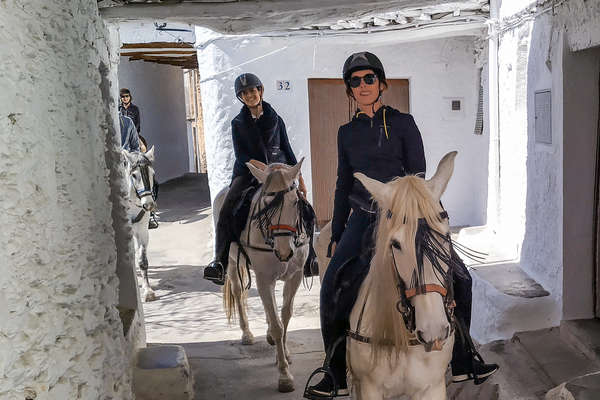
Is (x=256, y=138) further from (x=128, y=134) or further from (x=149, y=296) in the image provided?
(x=128, y=134)

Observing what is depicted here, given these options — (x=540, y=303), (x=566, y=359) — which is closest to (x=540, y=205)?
(x=540, y=303)

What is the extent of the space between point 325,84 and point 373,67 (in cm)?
677

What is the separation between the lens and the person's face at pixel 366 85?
3.63 metres

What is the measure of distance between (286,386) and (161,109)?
15.1 metres

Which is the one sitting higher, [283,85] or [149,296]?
[283,85]

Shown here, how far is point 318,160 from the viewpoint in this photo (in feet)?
34.3

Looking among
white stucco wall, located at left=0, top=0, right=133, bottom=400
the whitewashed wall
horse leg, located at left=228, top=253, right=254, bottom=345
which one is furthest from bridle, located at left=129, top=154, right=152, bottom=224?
white stucco wall, located at left=0, top=0, right=133, bottom=400

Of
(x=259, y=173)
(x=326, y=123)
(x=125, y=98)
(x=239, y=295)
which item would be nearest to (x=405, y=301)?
(x=259, y=173)

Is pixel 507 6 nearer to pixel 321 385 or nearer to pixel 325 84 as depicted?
pixel 325 84

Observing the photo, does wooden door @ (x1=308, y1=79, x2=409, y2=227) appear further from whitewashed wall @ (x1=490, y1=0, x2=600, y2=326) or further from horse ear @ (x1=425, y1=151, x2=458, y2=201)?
horse ear @ (x1=425, y1=151, x2=458, y2=201)

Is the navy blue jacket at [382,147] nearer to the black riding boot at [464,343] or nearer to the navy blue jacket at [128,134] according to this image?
the black riding boot at [464,343]

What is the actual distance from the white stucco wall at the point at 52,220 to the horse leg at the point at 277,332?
1.81 meters

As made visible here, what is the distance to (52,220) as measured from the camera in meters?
2.76

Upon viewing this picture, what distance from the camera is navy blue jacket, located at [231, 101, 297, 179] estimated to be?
602 centimetres
